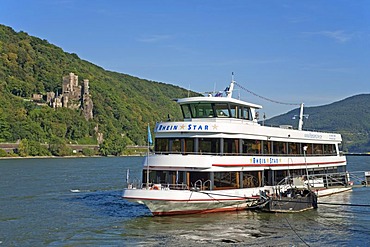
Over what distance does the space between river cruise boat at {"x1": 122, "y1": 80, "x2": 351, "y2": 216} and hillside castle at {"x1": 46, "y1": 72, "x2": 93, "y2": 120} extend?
498 feet

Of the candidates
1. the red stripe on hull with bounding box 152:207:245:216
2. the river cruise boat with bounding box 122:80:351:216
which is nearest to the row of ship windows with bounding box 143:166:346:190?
the river cruise boat with bounding box 122:80:351:216

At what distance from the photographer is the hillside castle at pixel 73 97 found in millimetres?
177125

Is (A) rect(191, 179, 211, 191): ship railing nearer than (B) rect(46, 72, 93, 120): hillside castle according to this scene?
Yes

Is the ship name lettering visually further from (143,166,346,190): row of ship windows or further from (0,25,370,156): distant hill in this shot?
(0,25,370,156): distant hill

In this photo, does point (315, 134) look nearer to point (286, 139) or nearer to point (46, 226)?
point (286, 139)

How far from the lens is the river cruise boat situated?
25312mm

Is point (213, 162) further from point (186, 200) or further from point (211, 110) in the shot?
point (211, 110)

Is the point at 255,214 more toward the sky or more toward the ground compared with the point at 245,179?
more toward the ground

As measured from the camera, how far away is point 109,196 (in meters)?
38.2

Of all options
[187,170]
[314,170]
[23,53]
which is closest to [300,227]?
[187,170]

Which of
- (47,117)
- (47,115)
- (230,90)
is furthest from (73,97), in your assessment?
(230,90)

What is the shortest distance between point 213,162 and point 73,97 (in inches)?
6526

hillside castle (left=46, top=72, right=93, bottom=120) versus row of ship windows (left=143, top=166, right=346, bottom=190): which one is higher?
hillside castle (left=46, top=72, right=93, bottom=120)

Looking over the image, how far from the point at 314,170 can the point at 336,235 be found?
12820 mm
